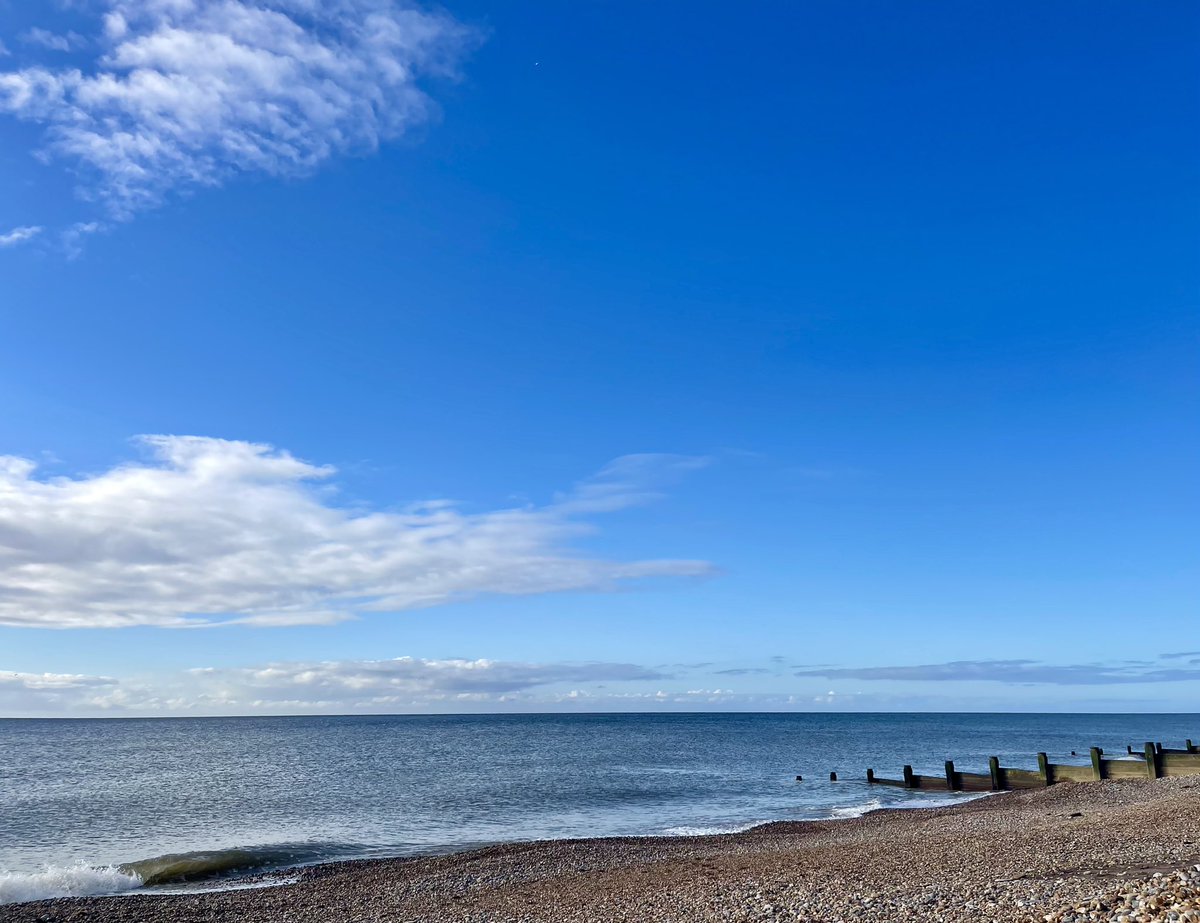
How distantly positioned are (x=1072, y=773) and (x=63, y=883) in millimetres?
44254

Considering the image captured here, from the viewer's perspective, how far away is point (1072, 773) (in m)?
43.5

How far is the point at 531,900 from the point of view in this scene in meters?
20.8

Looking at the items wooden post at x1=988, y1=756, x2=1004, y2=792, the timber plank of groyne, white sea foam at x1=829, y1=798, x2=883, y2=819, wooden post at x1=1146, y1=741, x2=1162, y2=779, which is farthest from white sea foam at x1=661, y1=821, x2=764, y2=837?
the timber plank of groyne

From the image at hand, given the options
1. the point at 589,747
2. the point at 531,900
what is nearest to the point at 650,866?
the point at 531,900

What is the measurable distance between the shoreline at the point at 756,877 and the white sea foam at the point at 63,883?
57.4 inches

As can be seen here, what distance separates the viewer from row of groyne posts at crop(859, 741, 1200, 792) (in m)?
40.9

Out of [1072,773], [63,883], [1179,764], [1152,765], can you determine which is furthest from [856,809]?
[63,883]

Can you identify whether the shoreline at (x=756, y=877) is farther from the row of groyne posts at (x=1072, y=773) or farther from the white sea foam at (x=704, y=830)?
the row of groyne posts at (x=1072, y=773)

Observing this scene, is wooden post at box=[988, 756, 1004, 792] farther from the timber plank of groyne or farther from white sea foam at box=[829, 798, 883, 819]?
the timber plank of groyne

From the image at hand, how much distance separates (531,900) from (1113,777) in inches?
1355

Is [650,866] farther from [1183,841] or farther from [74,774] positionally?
[74,774]

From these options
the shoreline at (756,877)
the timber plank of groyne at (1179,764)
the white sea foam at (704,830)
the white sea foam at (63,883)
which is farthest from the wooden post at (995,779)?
the white sea foam at (63,883)

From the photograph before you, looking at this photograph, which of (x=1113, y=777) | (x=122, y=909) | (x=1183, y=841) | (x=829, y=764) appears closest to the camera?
(x=1183, y=841)

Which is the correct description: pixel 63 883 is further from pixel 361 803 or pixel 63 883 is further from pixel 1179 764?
pixel 1179 764
